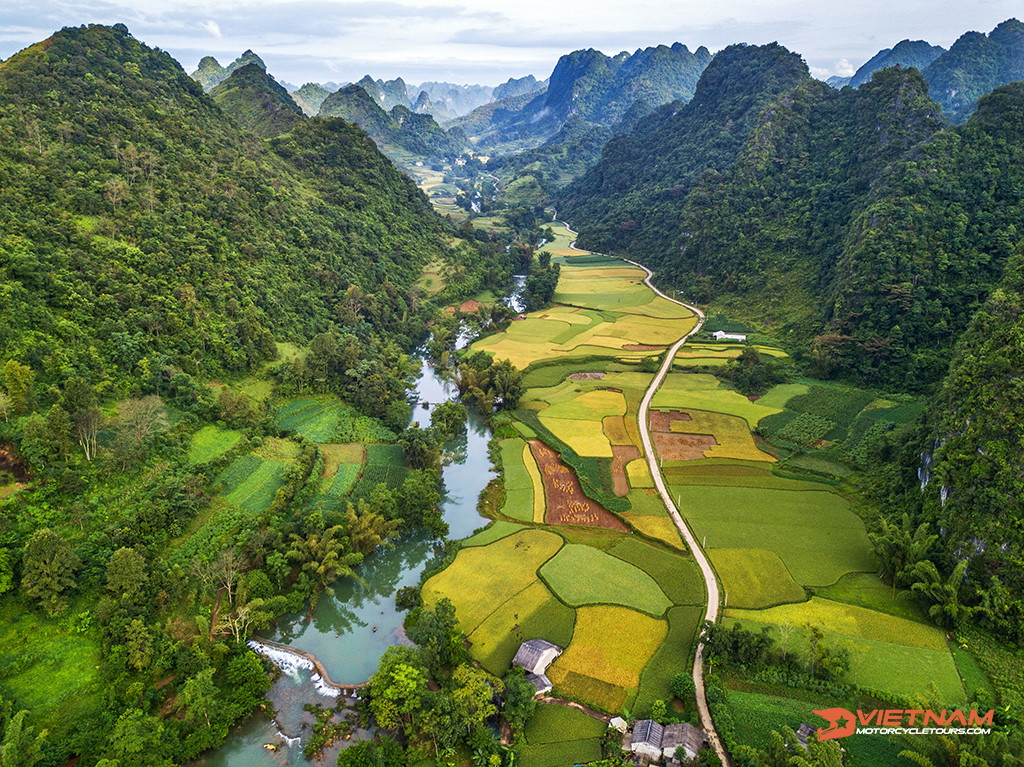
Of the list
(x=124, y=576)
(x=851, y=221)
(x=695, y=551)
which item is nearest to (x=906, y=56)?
(x=851, y=221)

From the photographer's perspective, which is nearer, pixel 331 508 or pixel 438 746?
pixel 438 746

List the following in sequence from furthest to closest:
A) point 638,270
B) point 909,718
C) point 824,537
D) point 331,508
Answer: point 638,270 < point 331,508 < point 824,537 < point 909,718

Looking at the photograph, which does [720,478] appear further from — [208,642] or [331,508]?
[208,642]

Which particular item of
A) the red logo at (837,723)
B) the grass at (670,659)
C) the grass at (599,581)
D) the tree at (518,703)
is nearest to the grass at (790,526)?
the grass at (599,581)

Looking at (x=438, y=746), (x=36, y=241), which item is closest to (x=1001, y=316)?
(x=438, y=746)

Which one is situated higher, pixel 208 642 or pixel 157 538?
pixel 157 538

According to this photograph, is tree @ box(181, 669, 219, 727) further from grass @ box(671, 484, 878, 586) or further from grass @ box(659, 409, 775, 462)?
grass @ box(659, 409, 775, 462)

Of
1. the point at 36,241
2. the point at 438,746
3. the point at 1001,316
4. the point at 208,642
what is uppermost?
the point at 36,241

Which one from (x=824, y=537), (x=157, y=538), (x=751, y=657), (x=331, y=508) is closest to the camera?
(x=751, y=657)
